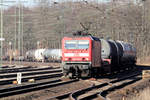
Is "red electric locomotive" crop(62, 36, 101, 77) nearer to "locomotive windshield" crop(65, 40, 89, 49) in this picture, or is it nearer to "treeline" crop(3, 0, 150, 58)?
"locomotive windshield" crop(65, 40, 89, 49)

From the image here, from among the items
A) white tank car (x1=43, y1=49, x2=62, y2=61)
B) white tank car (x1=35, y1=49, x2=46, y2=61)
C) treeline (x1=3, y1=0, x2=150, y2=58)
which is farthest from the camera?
white tank car (x1=35, y1=49, x2=46, y2=61)

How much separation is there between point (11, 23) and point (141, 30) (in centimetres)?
3159

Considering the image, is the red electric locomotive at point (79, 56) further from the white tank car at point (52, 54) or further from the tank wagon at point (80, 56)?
the white tank car at point (52, 54)

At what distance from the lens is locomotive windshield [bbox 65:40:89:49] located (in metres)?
23.0

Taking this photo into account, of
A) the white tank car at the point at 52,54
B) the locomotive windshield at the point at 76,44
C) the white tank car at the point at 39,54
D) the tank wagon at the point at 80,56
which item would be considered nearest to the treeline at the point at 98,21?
the white tank car at the point at 52,54

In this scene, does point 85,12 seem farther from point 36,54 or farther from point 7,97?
point 7,97

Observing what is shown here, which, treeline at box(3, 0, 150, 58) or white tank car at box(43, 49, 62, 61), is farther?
white tank car at box(43, 49, 62, 61)

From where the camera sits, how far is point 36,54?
221 feet

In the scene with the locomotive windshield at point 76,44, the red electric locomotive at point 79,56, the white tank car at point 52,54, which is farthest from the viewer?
the white tank car at point 52,54

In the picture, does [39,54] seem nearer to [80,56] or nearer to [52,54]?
[52,54]

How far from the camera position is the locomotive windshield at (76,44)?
23.0 metres

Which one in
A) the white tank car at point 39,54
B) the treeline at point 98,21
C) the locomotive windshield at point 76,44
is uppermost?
the treeline at point 98,21

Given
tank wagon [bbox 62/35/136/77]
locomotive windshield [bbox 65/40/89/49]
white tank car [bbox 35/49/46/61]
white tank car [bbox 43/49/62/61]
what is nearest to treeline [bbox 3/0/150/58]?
white tank car [bbox 43/49/62/61]

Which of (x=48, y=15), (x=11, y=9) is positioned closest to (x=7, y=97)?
(x=48, y=15)
